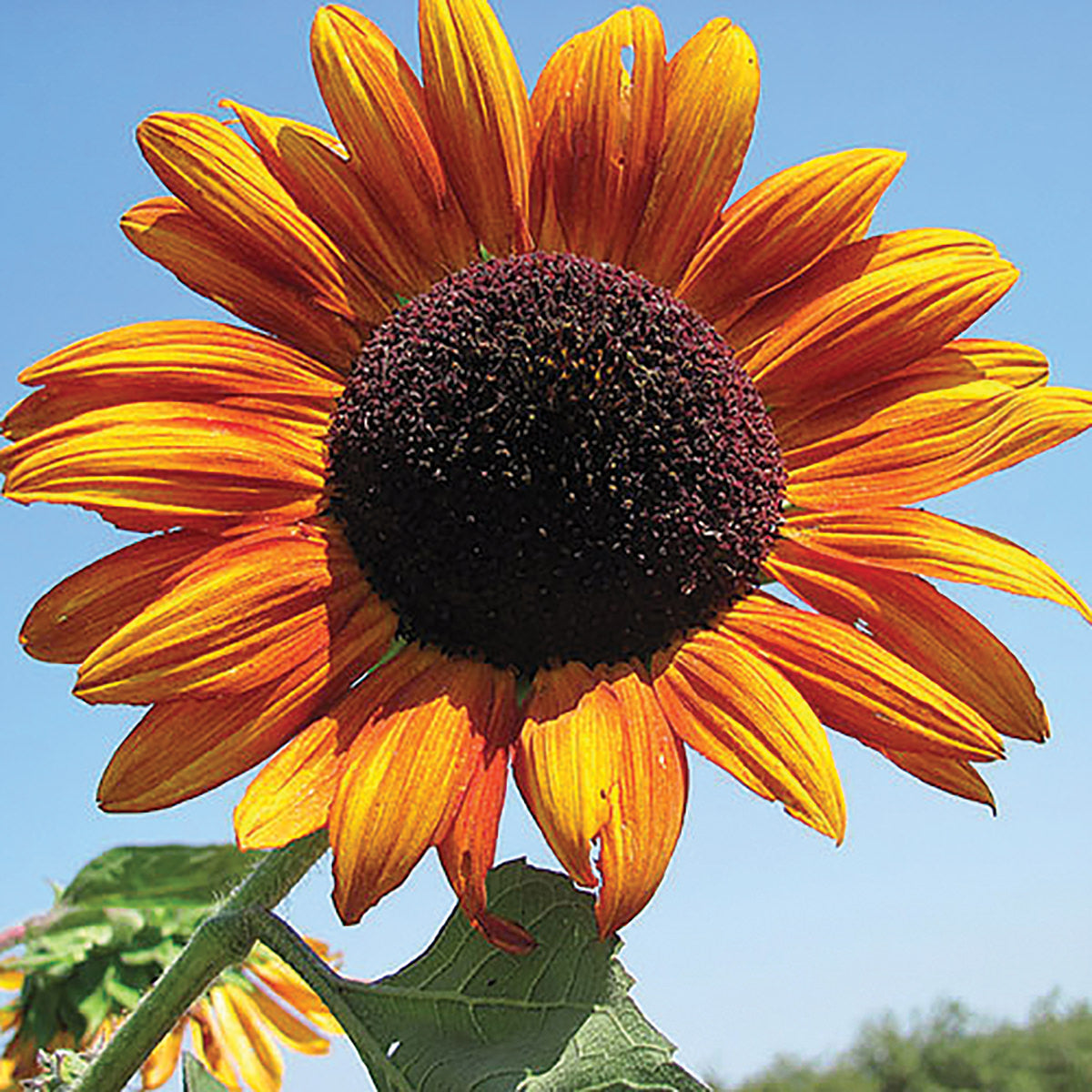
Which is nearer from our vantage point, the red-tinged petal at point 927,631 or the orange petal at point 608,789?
the orange petal at point 608,789

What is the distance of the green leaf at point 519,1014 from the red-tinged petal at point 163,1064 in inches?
61.5

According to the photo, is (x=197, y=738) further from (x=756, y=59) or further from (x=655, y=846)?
(x=756, y=59)

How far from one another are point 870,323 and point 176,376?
67cm

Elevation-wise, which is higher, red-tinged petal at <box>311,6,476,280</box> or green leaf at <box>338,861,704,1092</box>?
red-tinged petal at <box>311,6,476,280</box>

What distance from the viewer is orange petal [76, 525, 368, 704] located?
1326 millimetres

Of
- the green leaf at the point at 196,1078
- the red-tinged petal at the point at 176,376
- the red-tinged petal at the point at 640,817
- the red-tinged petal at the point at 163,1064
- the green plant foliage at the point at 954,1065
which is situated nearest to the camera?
the red-tinged petal at the point at 640,817

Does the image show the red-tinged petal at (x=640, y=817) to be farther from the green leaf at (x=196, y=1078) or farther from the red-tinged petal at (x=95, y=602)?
the green leaf at (x=196, y=1078)

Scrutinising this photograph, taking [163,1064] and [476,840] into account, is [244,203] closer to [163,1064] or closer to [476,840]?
[476,840]

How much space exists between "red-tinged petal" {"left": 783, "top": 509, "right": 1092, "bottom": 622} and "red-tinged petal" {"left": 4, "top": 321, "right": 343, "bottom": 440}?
0.50 meters

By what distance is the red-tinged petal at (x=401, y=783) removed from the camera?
49.7 inches

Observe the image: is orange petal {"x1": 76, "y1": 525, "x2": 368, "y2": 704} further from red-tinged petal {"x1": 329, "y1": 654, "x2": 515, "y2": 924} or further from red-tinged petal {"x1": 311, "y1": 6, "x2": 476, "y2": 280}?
red-tinged petal {"x1": 311, "y1": 6, "x2": 476, "y2": 280}

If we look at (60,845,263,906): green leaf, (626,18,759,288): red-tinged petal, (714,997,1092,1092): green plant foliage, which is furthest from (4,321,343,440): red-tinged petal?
(714,997,1092,1092): green plant foliage

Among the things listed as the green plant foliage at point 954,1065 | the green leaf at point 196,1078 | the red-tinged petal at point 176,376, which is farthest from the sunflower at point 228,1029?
the green plant foliage at point 954,1065

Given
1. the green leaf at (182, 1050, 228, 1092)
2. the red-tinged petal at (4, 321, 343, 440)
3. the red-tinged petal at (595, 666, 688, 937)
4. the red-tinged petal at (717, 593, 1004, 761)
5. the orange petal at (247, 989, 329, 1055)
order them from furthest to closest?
1. the orange petal at (247, 989, 329, 1055)
2. the green leaf at (182, 1050, 228, 1092)
3. the red-tinged petal at (4, 321, 343, 440)
4. the red-tinged petal at (717, 593, 1004, 761)
5. the red-tinged petal at (595, 666, 688, 937)
